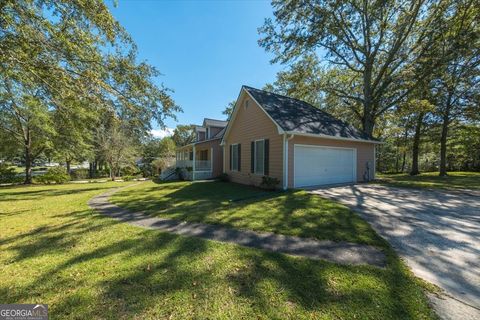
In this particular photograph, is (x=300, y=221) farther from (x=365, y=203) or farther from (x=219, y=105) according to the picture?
(x=219, y=105)

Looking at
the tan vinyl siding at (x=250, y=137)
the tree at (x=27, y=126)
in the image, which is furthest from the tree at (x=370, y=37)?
the tree at (x=27, y=126)

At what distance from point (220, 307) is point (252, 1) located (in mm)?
14091

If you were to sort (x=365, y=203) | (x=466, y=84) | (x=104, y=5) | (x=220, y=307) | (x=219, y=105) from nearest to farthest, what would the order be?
(x=220, y=307) < (x=104, y=5) < (x=365, y=203) < (x=466, y=84) < (x=219, y=105)

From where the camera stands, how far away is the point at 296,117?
11.0 m

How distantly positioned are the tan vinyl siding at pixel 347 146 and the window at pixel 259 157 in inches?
67.5

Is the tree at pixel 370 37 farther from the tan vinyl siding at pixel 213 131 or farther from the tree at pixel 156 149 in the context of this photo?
the tree at pixel 156 149

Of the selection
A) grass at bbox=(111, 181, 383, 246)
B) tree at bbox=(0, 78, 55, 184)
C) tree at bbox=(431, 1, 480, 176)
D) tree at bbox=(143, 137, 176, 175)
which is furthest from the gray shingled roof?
tree at bbox=(143, 137, 176, 175)

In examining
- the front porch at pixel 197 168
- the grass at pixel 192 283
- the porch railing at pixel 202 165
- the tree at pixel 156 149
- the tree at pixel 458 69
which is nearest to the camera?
the grass at pixel 192 283

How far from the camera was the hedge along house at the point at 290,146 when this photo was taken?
9.80 meters

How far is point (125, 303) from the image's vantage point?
2.36 m

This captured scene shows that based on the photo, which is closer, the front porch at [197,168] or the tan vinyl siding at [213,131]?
the front porch at [197,168]

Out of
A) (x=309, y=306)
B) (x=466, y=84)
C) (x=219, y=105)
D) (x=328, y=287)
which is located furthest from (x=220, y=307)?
(x=219, y=105)

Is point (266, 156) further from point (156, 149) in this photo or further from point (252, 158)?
point (156, 149)

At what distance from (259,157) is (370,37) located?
13.8 meters
